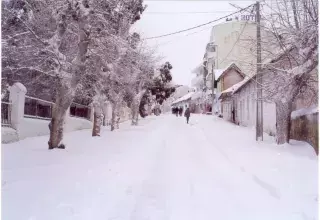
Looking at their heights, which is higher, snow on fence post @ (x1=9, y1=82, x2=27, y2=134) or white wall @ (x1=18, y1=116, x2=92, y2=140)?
snow on fence post @ (x1=9, y1=82, x2=27, y2=134)

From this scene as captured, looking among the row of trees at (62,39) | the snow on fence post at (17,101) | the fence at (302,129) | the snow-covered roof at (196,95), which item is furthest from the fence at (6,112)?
the snow-covered roof at (196,95)

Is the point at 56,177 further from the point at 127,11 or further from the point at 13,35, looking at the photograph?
the point at 127,11

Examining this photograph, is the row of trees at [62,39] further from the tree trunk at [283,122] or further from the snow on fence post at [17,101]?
the tree trunk at [283,122]

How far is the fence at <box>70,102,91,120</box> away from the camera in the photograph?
12.2 metres

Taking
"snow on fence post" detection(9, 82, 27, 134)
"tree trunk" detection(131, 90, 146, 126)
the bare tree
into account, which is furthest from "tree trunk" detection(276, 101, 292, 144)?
"tree trunk" detection(131, 90, 146, 126)

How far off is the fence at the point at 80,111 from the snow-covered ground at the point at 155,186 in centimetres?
360

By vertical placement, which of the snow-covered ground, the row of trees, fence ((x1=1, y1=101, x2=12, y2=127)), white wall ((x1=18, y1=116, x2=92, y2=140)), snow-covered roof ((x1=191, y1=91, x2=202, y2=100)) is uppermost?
snow-covered roof ((x1=191, y1=91, x2=202, y2=100))

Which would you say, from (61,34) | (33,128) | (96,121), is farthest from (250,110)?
(61,34)

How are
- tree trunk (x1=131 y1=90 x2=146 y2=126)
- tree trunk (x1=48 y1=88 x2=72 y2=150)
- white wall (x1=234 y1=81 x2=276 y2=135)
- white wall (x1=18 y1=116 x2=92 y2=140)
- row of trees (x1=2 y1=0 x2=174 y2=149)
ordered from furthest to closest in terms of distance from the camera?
1. tree trunk (x1=131 y1=90 x2=146 y2=126)
2. white wall (x1=234 y1=81 x2=276 y2=135)
3. white wall (x1=18 y1=116 x2=92 y2=140)
4. tree trunk (x1=48 y1=88 x2=72 y2=150)
5. row of trees (x1=2 y1=0 x2=174 y2=149)

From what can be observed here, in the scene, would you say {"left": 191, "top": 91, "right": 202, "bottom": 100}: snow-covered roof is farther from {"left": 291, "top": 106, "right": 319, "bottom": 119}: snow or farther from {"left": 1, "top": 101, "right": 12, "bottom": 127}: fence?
{"left": 1, "top": 101, "right": 12, "bottom": 127}: fence

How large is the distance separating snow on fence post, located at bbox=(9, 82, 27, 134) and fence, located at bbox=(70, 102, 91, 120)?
217 centimetres

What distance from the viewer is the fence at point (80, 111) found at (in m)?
12.2

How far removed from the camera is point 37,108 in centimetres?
996

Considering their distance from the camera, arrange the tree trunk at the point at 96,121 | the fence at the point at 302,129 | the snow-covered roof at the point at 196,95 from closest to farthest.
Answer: the fence at the point at 302,129 < the tree trunk at the point at 96,121 < the snow-covered roof at the point at 196,95
